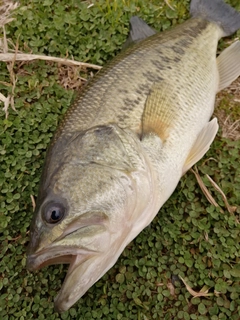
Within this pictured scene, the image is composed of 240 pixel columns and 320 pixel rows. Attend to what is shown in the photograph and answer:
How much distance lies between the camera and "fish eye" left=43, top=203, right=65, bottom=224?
2318mm

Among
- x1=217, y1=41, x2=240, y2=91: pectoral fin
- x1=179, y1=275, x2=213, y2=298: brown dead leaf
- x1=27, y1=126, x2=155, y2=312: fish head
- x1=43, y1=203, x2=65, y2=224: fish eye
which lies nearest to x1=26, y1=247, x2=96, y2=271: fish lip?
x1=27, y1=126, x2=155, y2=312: fish head

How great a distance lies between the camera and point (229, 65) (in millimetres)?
3449

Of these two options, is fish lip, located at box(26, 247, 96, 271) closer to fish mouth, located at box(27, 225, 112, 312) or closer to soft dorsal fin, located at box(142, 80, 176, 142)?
fish mouth, located at box(27, 225, 112, 312)

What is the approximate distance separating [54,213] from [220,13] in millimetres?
2409

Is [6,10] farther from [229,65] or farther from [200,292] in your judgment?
[200,292]

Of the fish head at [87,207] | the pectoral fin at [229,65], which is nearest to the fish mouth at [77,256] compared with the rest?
the fish head at [87,207]

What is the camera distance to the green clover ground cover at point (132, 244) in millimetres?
2930

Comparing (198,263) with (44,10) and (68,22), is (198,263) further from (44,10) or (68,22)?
(44,10)

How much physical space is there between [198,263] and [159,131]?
39.9 inches

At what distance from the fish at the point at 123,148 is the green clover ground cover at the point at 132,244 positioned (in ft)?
1.26

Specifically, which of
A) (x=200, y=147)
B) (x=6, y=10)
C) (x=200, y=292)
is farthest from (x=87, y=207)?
(x=6, y=10)

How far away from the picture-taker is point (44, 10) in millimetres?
3928

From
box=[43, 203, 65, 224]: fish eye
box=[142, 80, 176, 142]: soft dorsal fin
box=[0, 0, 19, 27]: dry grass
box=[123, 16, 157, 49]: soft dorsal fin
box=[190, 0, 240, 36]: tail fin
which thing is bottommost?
box=[43, 203, 65, 224]: fish eye

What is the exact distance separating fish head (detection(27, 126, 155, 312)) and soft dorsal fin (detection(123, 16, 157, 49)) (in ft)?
3.97
